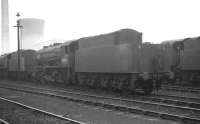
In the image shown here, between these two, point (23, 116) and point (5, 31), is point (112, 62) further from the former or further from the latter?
point (5, 31)

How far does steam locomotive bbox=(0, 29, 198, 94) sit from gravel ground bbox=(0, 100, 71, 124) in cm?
579

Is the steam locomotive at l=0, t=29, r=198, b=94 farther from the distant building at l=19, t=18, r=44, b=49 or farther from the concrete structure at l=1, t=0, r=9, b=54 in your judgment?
the concrete structure at l=1, t=0, r=9, b=54

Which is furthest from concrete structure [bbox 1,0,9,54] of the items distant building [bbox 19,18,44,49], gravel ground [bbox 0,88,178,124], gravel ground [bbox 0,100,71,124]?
gravel ground [bbox 0,88,178,124]

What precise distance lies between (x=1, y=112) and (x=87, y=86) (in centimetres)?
871

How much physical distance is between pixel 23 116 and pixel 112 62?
6757 mm

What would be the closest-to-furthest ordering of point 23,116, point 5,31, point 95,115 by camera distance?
point 95,115, point 23,116, point 5,31

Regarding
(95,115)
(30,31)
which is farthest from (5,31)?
(95,115)

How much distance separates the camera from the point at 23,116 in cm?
801

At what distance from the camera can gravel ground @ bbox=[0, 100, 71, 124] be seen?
7.15 m

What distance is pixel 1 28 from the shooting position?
175 meters

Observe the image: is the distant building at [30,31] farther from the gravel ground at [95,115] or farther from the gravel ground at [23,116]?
the gravel ground at [95,115]

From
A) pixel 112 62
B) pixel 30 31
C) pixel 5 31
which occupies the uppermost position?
pixel 5 31

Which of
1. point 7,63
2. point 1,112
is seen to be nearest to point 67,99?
point 1,112

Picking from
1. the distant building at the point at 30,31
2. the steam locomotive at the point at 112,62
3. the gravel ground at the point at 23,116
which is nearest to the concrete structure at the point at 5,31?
the distant building at the point at 30,31
